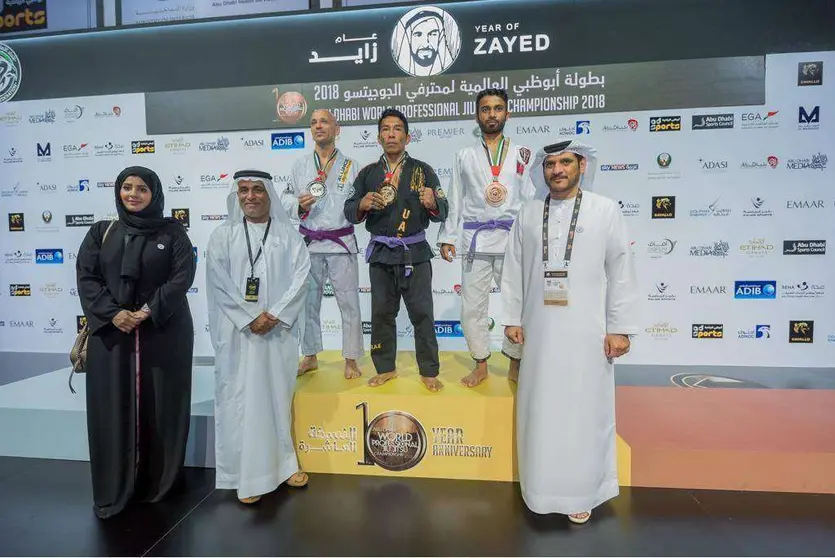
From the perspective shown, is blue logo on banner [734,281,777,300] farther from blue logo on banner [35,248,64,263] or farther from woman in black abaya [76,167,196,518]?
blue logo on banner [35,248,64,263]

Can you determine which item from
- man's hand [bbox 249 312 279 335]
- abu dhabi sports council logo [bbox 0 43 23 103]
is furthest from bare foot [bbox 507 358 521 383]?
abu dhabi sports council logo [bbox 0 43 23 103]

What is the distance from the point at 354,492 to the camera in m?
2.63

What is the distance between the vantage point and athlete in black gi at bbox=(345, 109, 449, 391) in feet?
9.23

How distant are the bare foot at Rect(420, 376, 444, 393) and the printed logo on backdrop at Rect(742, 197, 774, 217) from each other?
142 inches

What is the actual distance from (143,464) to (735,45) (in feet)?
18.5

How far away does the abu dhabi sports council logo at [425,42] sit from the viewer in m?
4.70

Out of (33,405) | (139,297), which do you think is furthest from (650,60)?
(33,405)

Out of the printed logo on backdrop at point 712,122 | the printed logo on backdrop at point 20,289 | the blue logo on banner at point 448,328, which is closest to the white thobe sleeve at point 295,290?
the blue logo on banner at point 448,328

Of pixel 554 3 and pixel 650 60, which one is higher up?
pixel 554 3

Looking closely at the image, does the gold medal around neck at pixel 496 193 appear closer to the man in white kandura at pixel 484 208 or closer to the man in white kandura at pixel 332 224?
the man in white kandura at pixel 484 208

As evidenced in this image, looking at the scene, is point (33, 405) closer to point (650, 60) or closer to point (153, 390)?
point (153, 390)

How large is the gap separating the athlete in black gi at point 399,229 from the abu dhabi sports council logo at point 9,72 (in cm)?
503

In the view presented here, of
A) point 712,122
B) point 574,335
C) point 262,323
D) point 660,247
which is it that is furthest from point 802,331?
point 262,323

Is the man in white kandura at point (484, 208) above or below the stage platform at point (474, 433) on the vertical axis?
above
